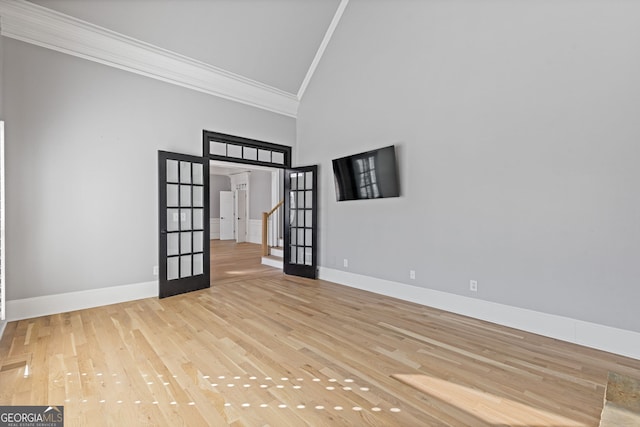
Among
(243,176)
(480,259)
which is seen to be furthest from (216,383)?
(243,176)

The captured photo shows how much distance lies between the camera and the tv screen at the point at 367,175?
4176 millimetres

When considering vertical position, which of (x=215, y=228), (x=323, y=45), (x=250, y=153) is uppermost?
(x=323, y=45)

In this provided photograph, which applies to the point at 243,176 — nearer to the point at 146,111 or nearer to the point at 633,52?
the point at 146,111

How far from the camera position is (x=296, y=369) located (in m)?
2.32

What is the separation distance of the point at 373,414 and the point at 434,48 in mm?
4037

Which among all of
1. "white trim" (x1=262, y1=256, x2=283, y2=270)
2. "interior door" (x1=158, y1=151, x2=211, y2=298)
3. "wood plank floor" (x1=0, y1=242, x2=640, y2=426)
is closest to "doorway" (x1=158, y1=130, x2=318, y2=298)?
"interior door" (x1=158, y1=151, x2=211, y2=298)

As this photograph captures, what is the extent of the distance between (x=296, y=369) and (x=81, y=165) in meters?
3.62

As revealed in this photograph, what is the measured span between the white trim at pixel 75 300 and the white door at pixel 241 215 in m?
6.49

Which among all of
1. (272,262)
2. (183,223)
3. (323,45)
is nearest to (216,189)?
(272,262)

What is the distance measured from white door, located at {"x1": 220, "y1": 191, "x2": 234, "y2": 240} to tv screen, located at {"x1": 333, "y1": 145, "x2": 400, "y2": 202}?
7461 millimetres

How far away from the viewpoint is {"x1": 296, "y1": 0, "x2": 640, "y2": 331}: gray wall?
265 cm

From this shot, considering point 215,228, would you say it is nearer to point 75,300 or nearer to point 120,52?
point 75,300

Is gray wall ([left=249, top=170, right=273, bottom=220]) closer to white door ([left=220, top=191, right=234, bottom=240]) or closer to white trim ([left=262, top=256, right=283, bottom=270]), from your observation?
white door ([left=220, top=191, right=234, bottom=240])

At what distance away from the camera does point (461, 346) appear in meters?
2.74
